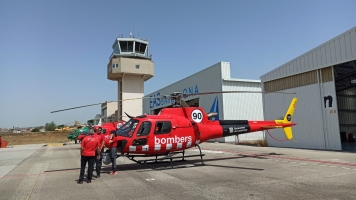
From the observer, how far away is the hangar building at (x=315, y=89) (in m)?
16.5

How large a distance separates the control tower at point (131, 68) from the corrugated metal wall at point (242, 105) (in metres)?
29.3

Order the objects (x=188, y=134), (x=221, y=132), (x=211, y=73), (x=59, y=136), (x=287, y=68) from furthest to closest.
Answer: (x=59, y=136) < (x=211, y=73) < (x=287, y=68) < (x=221, y=132) < (x=188, y=134)

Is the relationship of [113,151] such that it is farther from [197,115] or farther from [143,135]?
[197,115]

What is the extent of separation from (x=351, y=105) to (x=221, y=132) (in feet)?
67.8

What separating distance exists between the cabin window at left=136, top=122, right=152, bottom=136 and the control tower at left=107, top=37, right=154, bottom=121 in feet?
140

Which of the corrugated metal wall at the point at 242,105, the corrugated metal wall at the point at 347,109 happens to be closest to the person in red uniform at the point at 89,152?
the corrugated metal wall at the point at 242,105

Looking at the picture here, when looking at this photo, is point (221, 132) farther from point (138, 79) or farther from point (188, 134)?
point (138, 79)

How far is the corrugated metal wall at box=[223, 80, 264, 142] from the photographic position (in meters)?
27.6

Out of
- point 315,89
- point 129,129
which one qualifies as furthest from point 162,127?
point 315,89

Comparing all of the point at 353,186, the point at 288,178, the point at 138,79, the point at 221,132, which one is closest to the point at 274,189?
the point at 288,178

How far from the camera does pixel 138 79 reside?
55.3m

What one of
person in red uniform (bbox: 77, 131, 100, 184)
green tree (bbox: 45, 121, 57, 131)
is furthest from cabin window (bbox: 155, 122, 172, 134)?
green tree (bbox: 45, 121, 57, 131)

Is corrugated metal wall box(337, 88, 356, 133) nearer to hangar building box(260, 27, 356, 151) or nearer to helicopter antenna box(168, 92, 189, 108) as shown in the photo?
hangar building box(260, 27, 356, 151)

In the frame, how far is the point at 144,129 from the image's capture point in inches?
405
